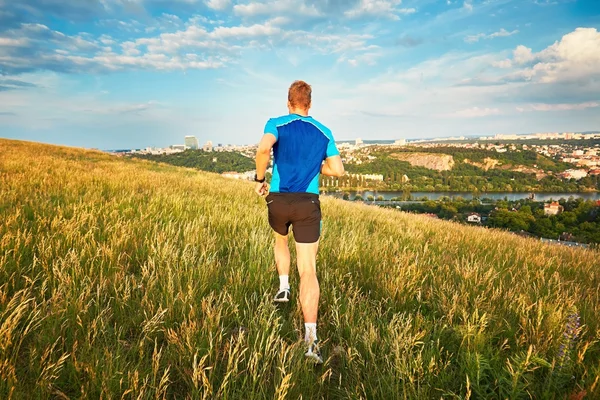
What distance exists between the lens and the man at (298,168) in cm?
281

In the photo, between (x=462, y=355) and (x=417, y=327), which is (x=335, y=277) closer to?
(x=417, y=327)

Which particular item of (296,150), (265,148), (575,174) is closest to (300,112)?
(296,150)

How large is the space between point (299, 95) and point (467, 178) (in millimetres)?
185967

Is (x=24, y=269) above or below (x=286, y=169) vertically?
below

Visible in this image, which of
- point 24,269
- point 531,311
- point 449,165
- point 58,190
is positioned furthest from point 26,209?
point 449,165

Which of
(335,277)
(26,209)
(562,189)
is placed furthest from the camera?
(562,189)

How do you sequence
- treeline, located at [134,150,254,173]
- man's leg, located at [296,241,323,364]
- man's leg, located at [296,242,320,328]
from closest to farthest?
man's leg, located at [296,241,323,364]
man's leg, located at [296,242,320,328]
treeline, located at [134,150,254,173]

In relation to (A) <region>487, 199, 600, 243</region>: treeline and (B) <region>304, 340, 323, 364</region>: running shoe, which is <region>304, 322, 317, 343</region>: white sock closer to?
(B) <region>304, 340, 323, 364</region>: running shoe

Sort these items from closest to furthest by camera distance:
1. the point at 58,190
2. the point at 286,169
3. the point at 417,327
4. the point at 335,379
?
1. the point at 335,379
2. the point at 417,327
3. the point at 286,169
4. the point at 58,190

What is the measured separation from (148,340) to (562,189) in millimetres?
190015

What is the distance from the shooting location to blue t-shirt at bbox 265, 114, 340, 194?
9.51 ft

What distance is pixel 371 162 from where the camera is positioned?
184000 mm

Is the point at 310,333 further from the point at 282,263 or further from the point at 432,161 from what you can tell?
the point at 432,161

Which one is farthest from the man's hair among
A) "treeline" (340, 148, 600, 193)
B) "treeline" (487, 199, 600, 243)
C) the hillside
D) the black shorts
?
the hillside
